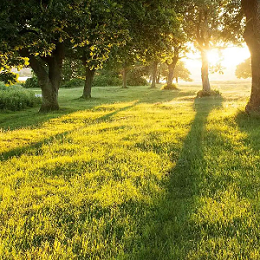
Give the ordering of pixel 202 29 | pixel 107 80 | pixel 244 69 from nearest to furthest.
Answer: pixel 202 29, pixel 107 80, pixel 244 69

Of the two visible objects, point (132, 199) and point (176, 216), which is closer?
point (176, 216)

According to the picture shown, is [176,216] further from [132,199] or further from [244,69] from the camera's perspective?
[244,69]

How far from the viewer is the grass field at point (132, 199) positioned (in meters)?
2.75

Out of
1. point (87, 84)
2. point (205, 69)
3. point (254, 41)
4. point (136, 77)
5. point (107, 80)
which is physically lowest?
point (87, 84)

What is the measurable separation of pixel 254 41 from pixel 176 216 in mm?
8972

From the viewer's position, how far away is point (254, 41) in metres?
9.41

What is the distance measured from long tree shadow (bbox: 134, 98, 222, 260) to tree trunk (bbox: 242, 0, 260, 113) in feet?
18.2

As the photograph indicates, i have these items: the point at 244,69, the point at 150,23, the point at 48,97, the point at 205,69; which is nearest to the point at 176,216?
the point at 150,23

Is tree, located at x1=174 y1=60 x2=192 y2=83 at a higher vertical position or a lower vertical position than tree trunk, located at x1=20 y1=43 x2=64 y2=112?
higher

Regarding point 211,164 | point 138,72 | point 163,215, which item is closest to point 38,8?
point 211,164

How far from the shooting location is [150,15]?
12.7 meters

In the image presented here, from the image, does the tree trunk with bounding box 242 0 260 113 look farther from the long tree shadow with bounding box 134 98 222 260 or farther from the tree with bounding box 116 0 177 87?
the long tree shadow with bounding box 134 98 222 260

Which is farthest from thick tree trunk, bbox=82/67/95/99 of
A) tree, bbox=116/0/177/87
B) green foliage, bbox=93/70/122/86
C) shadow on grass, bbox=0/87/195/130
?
green foliage, bbox=93/70/122/86

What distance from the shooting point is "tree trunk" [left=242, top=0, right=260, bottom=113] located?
9.27 m
